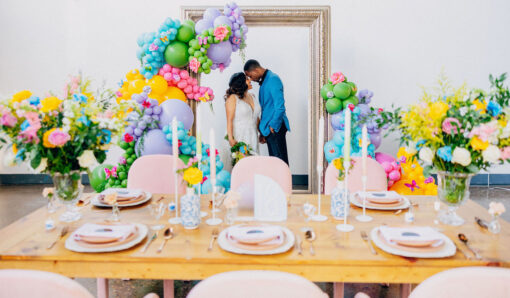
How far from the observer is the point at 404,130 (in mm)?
1724

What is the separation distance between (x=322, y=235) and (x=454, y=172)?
594 mm

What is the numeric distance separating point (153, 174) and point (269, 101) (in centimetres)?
230

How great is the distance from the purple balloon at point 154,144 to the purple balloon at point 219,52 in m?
0.93

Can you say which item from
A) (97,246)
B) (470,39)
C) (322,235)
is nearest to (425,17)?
(470,39)

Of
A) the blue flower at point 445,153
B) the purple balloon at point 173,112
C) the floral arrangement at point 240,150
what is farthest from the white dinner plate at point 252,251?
the floral arrangement at point 240,150

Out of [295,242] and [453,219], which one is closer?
[295,242]

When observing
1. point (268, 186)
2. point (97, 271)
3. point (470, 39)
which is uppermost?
point (470, 39)

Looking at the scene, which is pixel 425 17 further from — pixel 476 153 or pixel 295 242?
pixel 295 242

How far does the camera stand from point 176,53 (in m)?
3.84

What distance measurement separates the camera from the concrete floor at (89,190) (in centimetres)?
257

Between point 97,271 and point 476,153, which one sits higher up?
point 476,153

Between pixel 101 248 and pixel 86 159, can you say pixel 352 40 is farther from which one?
pixel 101 248

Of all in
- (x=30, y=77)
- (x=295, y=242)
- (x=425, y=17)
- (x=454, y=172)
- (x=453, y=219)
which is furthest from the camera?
(x=30, y=77)

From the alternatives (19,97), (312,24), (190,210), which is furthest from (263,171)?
(312,24)
